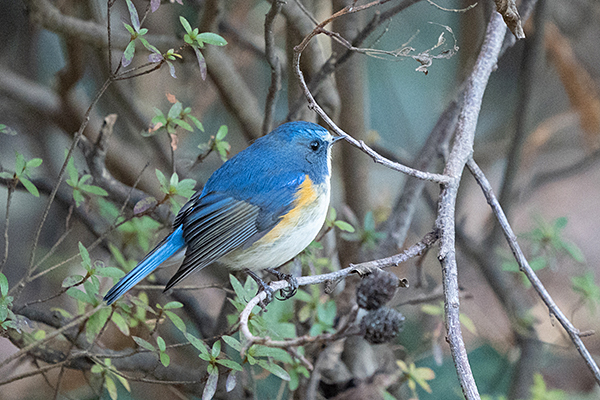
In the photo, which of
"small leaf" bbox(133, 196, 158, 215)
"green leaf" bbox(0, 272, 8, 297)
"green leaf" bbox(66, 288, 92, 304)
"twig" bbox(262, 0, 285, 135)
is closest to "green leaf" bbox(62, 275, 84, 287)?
"green leaf" bbox(66, 288, 92, 304)

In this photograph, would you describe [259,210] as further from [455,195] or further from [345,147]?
[345,147]

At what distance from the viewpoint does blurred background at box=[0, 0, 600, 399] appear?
2.24 metres

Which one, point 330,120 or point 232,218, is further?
point 232,218

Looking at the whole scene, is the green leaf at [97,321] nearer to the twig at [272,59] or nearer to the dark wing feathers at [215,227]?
the dark wing feathers at [215,227]

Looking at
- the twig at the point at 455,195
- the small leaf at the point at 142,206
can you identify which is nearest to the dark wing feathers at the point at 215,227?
the small leaf at the point at 142,206

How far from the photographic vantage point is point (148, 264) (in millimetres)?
1641

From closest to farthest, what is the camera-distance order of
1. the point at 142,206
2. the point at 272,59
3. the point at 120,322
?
the point at 120,322 → the point at 142,206 → the point at 272,59

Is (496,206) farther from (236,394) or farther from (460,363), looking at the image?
(236,394)

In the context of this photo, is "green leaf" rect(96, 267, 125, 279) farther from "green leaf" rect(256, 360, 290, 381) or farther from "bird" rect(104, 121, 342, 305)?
"green leaf" rect(256, 360, 290, 381)

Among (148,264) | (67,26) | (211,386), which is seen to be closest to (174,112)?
(148,264)

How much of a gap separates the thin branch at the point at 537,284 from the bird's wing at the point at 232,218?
594 mm

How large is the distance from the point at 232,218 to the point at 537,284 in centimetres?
93

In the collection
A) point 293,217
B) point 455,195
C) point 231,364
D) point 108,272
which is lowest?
point 231,364

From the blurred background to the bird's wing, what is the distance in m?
0.26
